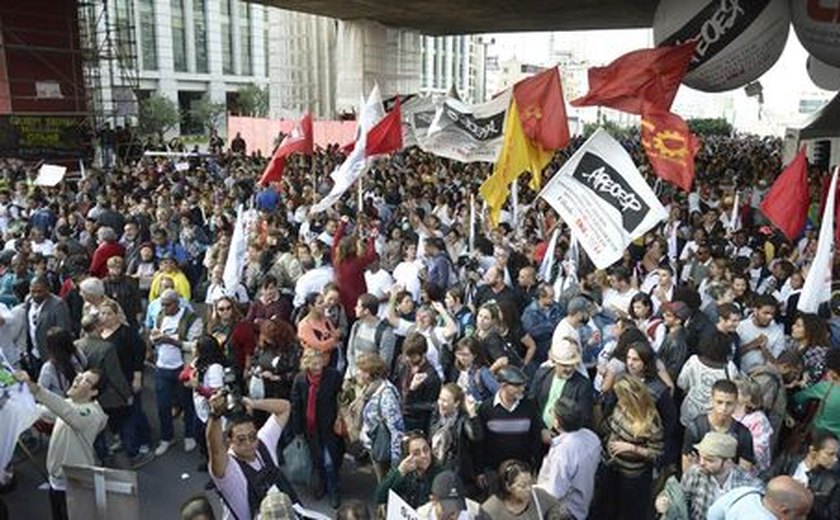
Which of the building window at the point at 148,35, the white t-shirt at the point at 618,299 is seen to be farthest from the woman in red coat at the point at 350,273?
the building window at the point at 148,35

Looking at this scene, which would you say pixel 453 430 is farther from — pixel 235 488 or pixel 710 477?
pixel 710 477

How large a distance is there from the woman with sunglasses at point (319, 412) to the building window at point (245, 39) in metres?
56.4

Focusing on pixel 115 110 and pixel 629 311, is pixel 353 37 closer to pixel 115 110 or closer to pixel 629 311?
pixel 115 110

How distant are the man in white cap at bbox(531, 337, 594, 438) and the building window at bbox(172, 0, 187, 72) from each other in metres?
53.0

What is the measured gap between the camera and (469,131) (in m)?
11.9

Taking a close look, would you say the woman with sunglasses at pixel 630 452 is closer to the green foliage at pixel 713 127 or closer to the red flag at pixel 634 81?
the red flag at pixel 634 81

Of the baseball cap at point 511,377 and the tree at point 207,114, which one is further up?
the tree at point 207,114

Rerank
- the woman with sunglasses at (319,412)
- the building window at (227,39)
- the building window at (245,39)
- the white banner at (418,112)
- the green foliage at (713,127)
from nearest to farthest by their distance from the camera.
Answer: the woman with sunglasses at (319,412)
the white banner at (418,112)
the building window at (227,39)
the building window at (245,39)
the green foliage at (713,127)

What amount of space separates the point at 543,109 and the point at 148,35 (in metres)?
48.7

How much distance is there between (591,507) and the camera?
4.64 m

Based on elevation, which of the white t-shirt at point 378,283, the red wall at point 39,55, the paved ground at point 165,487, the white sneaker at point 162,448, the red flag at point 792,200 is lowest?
the paved ground at point 165,487

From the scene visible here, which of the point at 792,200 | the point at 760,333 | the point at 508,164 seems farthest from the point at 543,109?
the point at 760,333

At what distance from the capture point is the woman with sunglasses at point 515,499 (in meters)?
3.61

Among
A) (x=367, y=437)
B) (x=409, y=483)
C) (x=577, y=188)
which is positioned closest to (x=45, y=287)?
(x=367, y=437)
